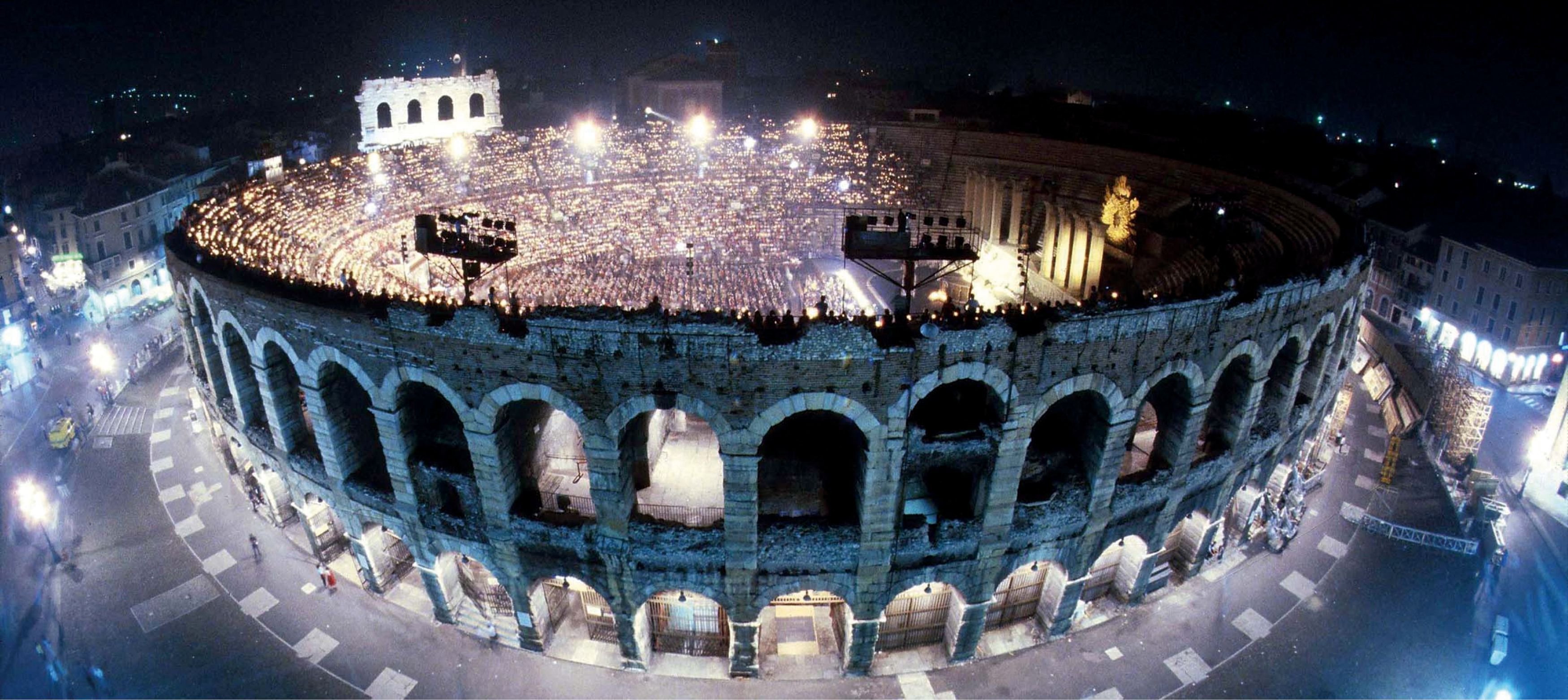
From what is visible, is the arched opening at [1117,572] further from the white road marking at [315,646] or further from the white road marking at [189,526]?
the white road marking at [189,526]

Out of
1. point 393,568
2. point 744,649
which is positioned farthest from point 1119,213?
point 393,568

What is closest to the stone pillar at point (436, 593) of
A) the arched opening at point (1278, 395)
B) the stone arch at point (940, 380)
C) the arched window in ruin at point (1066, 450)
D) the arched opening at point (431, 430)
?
the arched opening at point (431, 430)

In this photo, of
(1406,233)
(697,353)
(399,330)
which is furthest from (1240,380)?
(1406,233)

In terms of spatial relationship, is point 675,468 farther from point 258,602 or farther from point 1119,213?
point 1119,213

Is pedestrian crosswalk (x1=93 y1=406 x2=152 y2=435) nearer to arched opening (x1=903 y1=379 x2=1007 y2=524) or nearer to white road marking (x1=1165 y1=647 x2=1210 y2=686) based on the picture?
arched opening (x1=903 y1=379 x2=1007 y2=524)

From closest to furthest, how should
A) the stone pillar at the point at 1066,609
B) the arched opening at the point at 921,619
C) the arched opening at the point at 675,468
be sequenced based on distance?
the arched opening at the point at 675,468
the arched opening at the point at 921,619
the stone pillar at the point at 1066,609

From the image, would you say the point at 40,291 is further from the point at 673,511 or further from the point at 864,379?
the point at 864,379

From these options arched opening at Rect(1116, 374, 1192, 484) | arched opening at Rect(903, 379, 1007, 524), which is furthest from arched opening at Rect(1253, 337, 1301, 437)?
arched opening at Rect(903, 379, 1007, 524)
